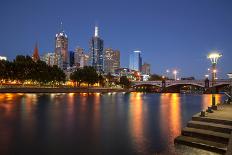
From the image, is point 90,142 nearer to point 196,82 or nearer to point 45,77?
point 45,77

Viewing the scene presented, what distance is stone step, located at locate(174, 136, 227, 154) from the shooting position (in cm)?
1548

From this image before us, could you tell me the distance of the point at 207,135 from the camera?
1680cm

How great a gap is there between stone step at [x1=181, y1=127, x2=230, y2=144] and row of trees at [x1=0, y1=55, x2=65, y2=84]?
11037 cm

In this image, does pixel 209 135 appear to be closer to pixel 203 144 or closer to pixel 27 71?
pixel 203 144

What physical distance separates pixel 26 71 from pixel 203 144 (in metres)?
117

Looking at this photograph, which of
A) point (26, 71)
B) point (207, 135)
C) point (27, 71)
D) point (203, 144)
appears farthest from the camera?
point (27, 71)

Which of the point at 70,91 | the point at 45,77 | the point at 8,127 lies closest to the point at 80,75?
the point at 70,91

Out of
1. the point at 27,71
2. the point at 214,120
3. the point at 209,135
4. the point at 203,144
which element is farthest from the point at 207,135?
the point at 27,71

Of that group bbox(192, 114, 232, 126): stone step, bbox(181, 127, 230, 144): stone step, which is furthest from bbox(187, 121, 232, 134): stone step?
bbox(192, 114, 232, 126): stone step

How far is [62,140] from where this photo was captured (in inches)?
803

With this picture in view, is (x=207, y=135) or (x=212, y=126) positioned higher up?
(x=212, y=126)

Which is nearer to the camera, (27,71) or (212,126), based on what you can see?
(212,126)

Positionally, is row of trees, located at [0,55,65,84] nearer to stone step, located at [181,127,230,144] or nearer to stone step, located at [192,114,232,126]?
stone step, located at [192,114,232,126]

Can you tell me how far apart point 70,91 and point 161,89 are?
252ft
